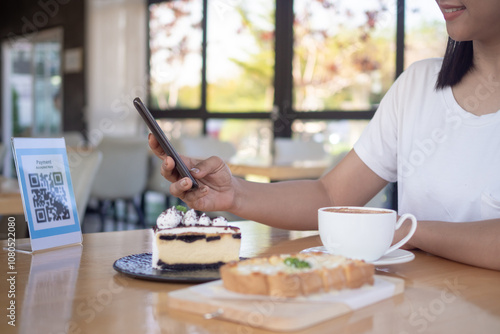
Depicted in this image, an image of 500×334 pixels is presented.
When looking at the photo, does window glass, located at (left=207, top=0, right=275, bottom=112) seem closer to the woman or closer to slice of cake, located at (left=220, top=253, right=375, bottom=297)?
the woman

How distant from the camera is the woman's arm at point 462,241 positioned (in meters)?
0.97

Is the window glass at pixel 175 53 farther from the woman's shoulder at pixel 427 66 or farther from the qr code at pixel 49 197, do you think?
the qr code at pixel 49 197

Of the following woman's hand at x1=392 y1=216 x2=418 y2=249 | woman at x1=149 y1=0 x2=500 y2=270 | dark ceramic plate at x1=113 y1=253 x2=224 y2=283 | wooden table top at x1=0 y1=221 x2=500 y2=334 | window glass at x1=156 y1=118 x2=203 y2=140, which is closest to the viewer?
wooden table top at x1=0 y1=221 x2=500 y2=334

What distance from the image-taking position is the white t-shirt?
1251 mm

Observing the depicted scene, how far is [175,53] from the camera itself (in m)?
6.81

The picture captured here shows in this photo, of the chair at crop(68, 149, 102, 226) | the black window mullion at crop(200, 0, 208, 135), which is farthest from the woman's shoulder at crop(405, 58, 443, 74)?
the black window mullion at crop(200, 0, 208, 135)

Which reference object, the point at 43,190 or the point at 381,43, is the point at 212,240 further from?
the point at 381,43

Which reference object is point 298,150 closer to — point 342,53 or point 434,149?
point 342,53

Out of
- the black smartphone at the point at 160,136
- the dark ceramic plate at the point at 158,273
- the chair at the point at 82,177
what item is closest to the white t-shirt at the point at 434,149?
the black smartphone at the point at 160,136

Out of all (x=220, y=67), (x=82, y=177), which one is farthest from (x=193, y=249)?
(x=220, y=67)

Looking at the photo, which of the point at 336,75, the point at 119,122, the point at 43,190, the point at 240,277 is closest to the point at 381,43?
the point at 336,75

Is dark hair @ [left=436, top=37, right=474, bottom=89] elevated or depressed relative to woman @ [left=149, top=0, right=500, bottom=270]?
elevated

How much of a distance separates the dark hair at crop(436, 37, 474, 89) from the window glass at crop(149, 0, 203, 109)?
5334 millimetres

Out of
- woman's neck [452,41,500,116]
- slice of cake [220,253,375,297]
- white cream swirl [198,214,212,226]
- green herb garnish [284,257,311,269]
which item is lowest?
slice of cake [220,253,375,297]
